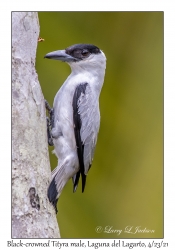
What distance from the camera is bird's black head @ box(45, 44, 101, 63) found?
4188 millimetres

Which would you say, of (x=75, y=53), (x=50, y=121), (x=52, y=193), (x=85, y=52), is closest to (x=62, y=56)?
(x=75, y=53)

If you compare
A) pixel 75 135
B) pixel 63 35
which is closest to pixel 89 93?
pixel 75 135

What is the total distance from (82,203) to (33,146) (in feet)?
6.88

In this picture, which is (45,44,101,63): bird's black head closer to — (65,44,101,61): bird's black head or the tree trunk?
(65,44,101,61): bird's black head

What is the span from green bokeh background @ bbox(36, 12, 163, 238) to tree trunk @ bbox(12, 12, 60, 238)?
1.56 m

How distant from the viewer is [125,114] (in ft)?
18.2

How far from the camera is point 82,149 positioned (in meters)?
3.98

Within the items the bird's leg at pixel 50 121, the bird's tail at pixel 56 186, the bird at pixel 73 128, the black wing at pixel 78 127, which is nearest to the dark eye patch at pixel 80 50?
the bird at pixel 73 128

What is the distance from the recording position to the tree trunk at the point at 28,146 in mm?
3279

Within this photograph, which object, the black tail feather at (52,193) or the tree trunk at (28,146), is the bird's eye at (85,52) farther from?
the black tail feather at (52,193)

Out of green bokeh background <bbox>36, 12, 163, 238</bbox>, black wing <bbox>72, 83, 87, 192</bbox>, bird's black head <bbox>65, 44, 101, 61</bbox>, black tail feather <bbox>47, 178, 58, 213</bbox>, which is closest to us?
black tail feather <bbox>47, 178, 58, 213</bbox>

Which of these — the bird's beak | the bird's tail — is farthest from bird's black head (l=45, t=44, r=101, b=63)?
the bird's tail

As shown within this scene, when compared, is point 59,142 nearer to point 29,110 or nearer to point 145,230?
point 29,110
